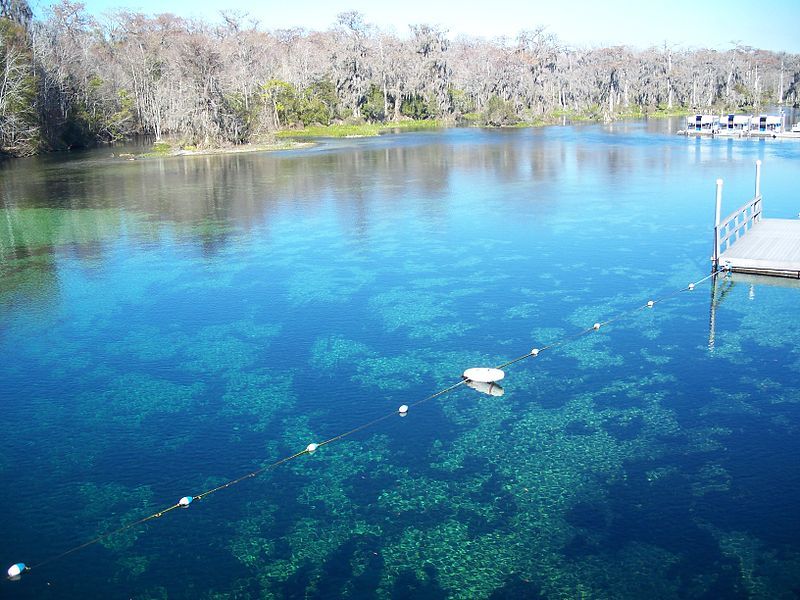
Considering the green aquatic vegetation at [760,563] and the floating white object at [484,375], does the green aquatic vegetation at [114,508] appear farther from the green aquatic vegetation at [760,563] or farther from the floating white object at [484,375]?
the green aquatic vegetation at [760,563]

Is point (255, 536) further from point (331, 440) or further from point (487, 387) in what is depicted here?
point (487, 387)

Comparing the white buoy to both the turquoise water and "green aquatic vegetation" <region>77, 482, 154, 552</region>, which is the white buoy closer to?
the turquoise water

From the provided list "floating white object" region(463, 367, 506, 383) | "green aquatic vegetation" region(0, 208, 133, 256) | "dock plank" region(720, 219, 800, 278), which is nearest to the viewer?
"floating white object" region(463, 367, 506, 383)

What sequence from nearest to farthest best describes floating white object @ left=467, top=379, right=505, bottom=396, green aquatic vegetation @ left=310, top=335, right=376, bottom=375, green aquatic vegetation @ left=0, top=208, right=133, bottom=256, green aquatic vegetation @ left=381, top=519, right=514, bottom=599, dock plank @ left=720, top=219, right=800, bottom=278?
green aquatic vegetation @ left=381, top=519, right=514, bottom=599 < floating white object @ left=467, top=379, right=505, bottom=396 < green aquatic vegetation @ left=310, top=335, right=376, bottom=375 < dock plank @ left=720, top=219, right=800, bottom=278 < green aquatic vegetation @ left=0, top=208, right=133, bottom=256

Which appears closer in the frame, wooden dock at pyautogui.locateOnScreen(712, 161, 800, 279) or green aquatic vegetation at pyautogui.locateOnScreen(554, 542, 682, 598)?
green aquatic vegetation at pyautogui.locateOnScreen(554, 542, 682, 598)

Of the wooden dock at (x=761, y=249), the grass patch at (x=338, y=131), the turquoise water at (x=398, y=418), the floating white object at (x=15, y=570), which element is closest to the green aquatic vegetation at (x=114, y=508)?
the turquoise water at (x=398, y=418)

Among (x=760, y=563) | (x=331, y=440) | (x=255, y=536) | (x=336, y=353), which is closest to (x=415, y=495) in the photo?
(x=331, y=440)

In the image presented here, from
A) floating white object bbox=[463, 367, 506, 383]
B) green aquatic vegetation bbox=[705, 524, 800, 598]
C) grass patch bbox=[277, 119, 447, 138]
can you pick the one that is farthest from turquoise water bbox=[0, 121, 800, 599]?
grass patch bbox=[277, 119, 447, 138]

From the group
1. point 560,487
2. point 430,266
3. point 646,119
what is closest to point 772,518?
point 560,487
